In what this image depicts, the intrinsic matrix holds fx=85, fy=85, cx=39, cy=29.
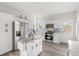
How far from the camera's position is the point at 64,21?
1760 millimetres

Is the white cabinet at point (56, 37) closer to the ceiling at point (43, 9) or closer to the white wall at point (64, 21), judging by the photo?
the white wall at point (64, 21)

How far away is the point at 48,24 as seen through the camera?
179 centimetres

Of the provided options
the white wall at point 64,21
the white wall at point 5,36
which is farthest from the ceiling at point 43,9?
the white wall at point 5,36

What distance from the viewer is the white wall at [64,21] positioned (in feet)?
5.47

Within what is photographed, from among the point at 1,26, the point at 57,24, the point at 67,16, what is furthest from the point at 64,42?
the point at 1,26

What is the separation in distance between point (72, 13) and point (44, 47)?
890 millimetres

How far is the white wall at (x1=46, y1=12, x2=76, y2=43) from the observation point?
1.67m

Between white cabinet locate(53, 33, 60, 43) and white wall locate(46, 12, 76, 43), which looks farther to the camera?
white cabinet locate(53, 33, 60, 43)

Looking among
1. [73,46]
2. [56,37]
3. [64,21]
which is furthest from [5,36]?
[73,46]

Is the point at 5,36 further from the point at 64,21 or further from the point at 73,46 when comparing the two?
the point at 73,46

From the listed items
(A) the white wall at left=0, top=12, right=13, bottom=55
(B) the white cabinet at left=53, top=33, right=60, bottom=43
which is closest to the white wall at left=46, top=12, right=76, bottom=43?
(B) the white cabinet at left=53, top=33, right=60, bottom=43

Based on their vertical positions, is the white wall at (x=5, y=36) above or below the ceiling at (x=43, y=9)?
below

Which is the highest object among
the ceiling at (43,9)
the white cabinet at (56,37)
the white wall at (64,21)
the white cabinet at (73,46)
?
the ceiling at (43,9)

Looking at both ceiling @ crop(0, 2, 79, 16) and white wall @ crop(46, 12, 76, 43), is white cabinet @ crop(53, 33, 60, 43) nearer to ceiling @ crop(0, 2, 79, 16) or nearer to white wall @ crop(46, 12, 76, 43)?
white wall @ crop(46, 12, 76, 43)
